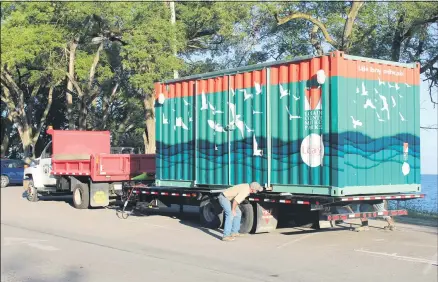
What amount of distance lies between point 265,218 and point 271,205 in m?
0.32

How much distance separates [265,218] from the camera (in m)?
12.7

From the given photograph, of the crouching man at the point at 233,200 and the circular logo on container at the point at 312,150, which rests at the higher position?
the circular logo on container at the point at 312,150

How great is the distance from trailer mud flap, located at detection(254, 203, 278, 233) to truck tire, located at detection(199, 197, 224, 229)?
3.82 feet

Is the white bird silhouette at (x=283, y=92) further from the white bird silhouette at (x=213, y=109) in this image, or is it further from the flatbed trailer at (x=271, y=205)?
the flatbed trailer at (x=271, y=205)

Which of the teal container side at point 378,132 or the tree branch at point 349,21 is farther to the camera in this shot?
the tree branch at point 349,21

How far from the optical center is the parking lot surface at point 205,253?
8.44m

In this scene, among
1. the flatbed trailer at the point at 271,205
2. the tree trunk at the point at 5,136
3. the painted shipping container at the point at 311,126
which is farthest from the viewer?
the tree trunk at the point at 5,136

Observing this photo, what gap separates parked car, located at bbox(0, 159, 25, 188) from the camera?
31.3 m

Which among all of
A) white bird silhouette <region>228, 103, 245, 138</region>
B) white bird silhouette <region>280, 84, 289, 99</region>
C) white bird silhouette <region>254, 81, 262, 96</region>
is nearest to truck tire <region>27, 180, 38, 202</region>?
white bird silhouette <region>228, 103, 245, 138</region>

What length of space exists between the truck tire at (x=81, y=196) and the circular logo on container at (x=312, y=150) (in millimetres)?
9043

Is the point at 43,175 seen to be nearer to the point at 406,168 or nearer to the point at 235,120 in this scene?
the point at 235,120

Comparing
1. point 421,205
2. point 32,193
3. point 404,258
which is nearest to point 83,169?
point 32,193

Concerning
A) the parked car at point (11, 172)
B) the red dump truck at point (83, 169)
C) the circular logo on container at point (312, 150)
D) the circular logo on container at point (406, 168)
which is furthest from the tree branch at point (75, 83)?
the circular logo on container at point (406, 168)

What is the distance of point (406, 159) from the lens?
12.3 m
